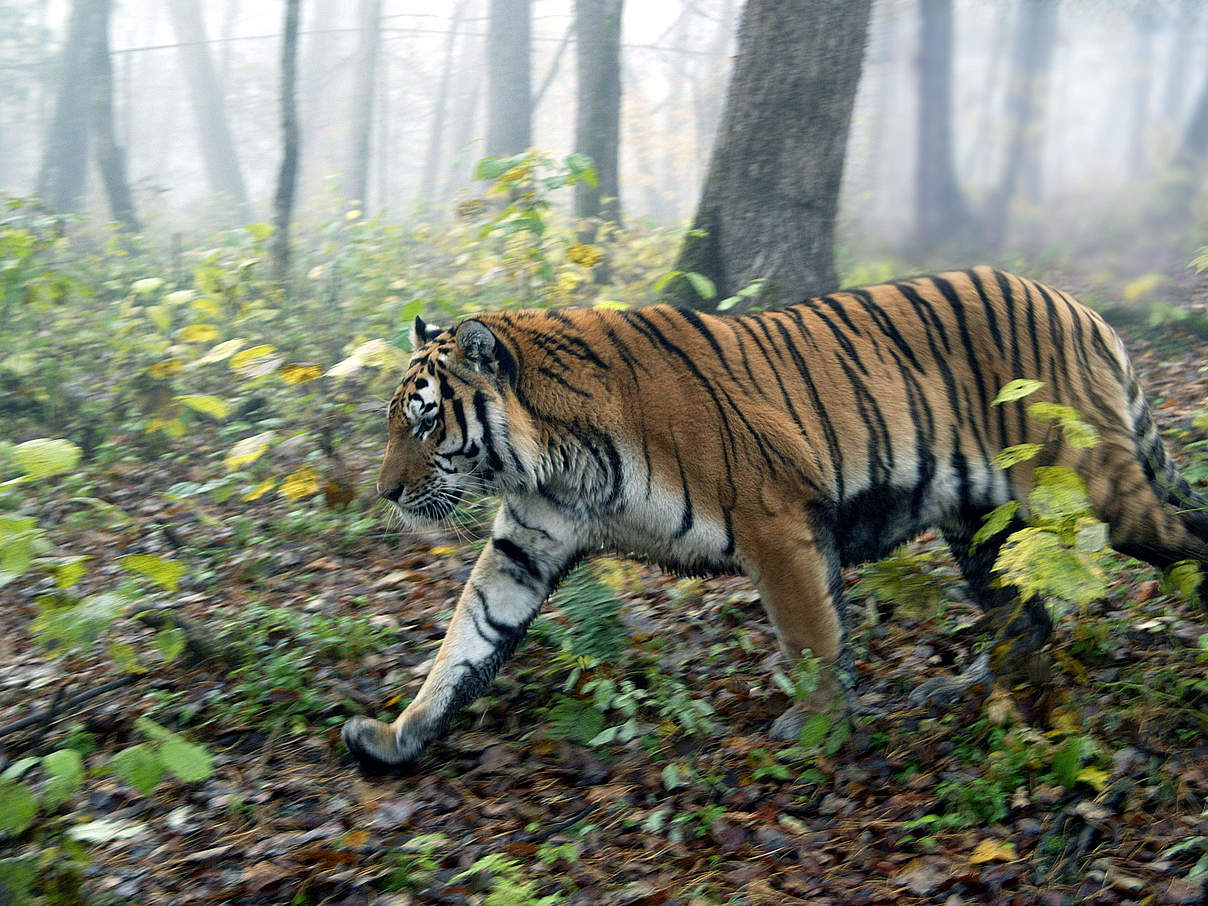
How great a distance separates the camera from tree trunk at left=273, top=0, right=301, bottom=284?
1018cm

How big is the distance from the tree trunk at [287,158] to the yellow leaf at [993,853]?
8918mm

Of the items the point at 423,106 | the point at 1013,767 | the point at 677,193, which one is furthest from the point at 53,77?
the point at 1013,767

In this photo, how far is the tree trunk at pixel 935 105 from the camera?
10.2 m

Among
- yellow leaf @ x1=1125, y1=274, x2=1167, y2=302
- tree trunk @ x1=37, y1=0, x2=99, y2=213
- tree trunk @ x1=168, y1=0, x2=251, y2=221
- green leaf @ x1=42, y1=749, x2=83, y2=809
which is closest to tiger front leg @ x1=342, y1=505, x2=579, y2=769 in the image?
green leaf @ x1=42, y1=749, x2=83, y2=809

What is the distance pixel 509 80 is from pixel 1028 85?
8868 millimetres

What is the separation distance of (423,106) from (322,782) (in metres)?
23.8

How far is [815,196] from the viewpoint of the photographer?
686 centimetres

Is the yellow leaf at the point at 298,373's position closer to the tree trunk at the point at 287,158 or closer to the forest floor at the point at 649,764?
the forest floor at the point at 649,764

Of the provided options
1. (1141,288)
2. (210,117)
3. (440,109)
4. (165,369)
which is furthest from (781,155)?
(210,117)

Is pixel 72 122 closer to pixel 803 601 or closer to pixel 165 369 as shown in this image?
pixel 165 369

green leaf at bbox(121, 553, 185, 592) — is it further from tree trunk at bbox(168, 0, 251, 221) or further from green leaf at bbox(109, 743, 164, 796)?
tree trunk at bbox(168, 0, 251, 221)

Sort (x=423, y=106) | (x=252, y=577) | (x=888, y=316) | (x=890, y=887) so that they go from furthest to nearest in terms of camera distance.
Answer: (x=423, y=106)
(x=252, y=577)
(x=888, y=316)
(x=890, y=887)

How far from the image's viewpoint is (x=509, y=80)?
16.4 meters

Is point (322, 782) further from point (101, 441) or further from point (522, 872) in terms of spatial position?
point (101, 441)
